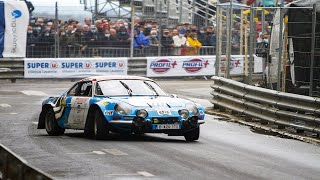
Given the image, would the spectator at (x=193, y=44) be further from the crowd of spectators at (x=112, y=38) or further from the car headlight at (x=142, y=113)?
the car headlight at (x=142, y=113)

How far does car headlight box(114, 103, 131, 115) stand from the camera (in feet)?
47.5

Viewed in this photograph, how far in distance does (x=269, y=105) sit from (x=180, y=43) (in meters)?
15.5

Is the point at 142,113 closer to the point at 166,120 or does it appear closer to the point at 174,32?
the point at 166,120

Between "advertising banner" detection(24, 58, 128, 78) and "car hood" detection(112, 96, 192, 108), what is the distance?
18.3 meters

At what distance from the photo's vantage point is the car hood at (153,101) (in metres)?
14.7

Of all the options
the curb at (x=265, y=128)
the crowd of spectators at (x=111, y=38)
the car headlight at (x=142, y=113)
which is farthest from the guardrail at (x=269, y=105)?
the crowd of spectators at (x=111, y=38)

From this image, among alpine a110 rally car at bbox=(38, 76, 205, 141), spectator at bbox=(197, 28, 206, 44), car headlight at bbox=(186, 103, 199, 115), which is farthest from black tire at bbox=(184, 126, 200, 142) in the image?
spectator at bbox=(197, 28, 206, 44)

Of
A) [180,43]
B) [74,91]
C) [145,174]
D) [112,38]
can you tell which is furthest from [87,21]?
[145,174]

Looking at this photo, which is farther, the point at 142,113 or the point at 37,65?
the point at 37,65

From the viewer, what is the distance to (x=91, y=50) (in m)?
33.2

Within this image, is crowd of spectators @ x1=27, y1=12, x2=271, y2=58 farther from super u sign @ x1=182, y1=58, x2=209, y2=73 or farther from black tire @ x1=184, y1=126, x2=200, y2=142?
black tire @ x1=184, y1=126, x2=200, y2=142

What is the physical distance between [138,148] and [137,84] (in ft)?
8.03

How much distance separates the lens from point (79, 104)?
15695 mm

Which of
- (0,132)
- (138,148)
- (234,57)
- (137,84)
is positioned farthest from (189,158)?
(234,57)
